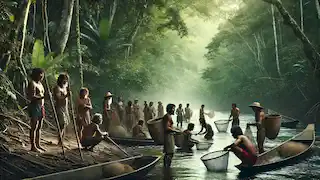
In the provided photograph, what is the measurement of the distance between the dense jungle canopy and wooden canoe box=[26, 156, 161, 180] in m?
3.21

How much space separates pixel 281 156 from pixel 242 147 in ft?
10.5

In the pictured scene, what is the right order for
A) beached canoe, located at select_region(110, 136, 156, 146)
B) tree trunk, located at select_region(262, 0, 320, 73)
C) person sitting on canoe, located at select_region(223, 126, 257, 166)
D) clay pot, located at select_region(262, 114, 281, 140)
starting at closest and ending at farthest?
person sitting on canoe, located at select_region(223, 126, 257, 166) → clay pot, located at select_region(262, 114, 281, 140) → beached canoe, located at select_region(110, 136, 156, 146) → tree trunk, located at select_region(262, 0, 320, 73)

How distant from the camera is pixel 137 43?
3628cm

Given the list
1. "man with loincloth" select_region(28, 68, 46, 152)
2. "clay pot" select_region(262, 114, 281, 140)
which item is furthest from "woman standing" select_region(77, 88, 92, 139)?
"clay pot" select_region(262, 114, 281, 140)

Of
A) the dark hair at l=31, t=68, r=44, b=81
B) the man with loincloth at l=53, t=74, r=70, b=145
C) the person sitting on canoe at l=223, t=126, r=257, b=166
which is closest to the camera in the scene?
the dark hair at l=31, t=68, r=44, b=81

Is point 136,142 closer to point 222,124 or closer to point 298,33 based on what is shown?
point 222,124

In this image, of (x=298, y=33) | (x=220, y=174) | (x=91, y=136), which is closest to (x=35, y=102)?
(x=91, y=136)

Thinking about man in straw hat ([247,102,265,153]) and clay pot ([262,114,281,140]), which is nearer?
man in straw hat ([247,102,265,153])

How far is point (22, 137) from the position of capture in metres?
10.6

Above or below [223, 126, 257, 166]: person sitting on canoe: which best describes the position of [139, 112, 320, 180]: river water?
below

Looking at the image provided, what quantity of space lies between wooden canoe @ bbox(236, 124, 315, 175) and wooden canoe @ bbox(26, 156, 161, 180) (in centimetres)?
246

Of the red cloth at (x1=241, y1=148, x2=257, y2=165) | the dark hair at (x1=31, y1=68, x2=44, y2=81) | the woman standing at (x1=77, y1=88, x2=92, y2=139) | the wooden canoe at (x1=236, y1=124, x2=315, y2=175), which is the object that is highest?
the dark hair at (x1=31, y1=68, x2=44, y2=81)

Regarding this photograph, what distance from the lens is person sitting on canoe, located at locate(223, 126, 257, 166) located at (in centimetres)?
1059

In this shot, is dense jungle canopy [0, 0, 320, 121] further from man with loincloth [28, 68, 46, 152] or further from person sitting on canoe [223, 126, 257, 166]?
person sitting on canoe [223, 126, 257, 166]
